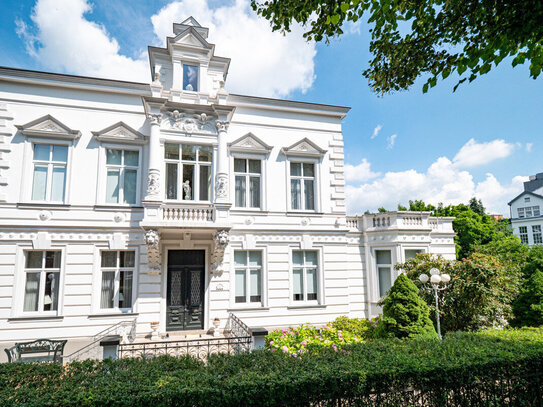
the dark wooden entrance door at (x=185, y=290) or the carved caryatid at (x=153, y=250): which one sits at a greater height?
the carved caryatid at (x=153, y=250)

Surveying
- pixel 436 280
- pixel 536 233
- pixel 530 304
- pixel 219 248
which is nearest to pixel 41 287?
pixel 219 248

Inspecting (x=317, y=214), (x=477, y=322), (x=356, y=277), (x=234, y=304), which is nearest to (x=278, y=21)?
(x=317, y=214)

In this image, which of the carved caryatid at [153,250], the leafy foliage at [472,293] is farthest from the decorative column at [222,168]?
the leafy foliage at [472,293]

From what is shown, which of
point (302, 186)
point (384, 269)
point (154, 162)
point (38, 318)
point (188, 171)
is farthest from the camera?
point (384, 269)

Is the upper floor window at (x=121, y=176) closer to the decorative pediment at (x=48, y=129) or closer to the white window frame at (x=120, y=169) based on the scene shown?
the white window frame at (x=120, y=169)

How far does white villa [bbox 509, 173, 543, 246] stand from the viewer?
5006 centimetres

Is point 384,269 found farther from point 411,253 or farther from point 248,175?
point 248,175

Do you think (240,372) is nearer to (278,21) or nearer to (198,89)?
(278,21)

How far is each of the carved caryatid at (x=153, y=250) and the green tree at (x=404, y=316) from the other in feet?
28.1

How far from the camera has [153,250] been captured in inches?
477

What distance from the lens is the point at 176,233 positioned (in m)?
12.8

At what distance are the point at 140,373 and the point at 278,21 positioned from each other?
24.1 ft

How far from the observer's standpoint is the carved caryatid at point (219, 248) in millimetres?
12484

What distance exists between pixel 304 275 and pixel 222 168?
621 cm
